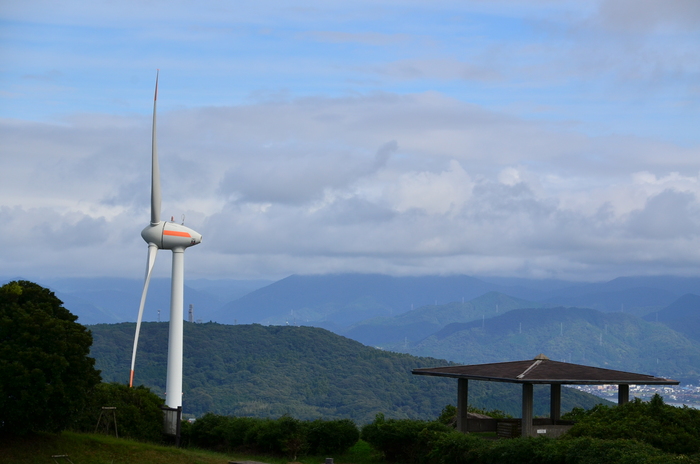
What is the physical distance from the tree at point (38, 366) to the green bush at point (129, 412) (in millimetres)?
3788

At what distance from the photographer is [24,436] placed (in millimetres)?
28500

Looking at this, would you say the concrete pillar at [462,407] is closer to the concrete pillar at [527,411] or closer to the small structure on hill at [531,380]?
the small structure on hill at [531,380]

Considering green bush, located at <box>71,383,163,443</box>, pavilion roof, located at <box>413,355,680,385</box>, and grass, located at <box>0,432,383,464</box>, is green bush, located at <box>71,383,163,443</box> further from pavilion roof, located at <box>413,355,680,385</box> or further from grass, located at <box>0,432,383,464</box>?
pavilion roof, located at <box>413,355,680,385</box>

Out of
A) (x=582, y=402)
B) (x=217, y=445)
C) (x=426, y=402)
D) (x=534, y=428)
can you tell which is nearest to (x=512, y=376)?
(x=534, y=428)

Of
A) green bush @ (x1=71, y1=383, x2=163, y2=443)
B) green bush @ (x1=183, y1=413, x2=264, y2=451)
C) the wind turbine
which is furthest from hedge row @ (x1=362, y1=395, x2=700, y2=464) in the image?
the wind turbine

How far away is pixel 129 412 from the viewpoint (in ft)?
113

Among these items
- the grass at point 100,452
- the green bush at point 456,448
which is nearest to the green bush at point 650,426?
the green bush at point 456,448

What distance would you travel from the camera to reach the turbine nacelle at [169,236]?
139 feet

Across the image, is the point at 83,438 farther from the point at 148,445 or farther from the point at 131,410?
the point at 131,410

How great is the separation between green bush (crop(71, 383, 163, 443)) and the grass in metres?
2.05

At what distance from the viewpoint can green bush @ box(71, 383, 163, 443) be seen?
1315 inches

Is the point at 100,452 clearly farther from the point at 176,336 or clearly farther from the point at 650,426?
the point at 650,426

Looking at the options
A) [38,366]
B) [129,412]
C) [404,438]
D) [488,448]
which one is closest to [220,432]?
[129,412]

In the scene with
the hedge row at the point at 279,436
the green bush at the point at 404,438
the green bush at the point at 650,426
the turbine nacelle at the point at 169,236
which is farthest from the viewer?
the turbine nacelle at the point at 169,236
